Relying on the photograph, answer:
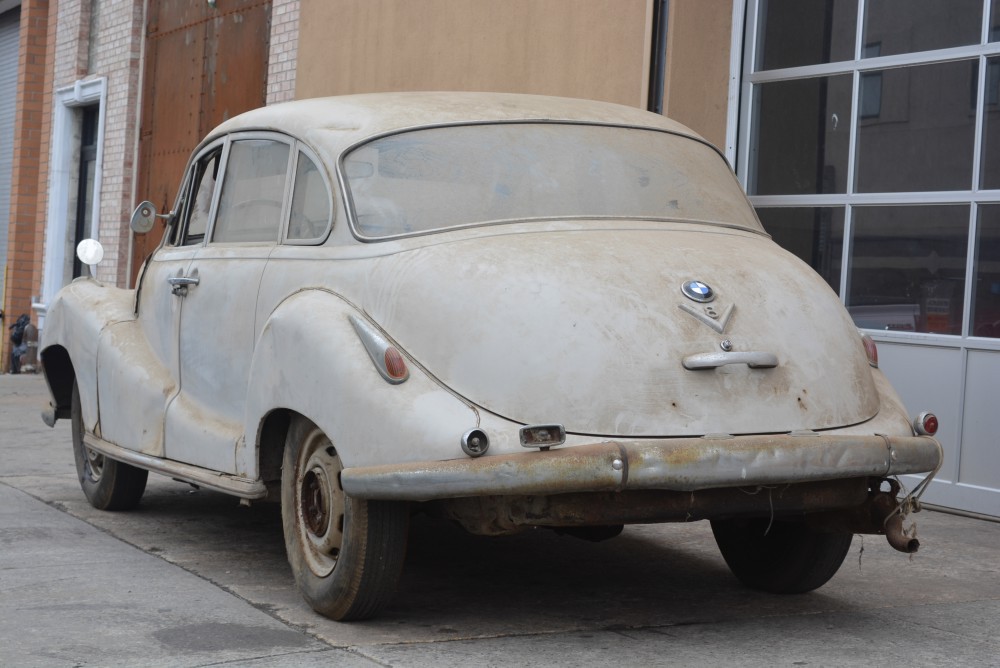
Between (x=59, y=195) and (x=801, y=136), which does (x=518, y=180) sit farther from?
(x=59, y=195)

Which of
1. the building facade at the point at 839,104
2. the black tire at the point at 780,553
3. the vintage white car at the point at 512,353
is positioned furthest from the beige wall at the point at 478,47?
the black tire at the point at 780,553

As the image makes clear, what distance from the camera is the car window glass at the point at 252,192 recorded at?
5648 mm

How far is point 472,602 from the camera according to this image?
513 centimetres

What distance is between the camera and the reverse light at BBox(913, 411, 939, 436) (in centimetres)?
475

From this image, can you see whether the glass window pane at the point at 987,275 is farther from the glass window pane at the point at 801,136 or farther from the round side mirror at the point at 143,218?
the round side mirror at the point at 143,218

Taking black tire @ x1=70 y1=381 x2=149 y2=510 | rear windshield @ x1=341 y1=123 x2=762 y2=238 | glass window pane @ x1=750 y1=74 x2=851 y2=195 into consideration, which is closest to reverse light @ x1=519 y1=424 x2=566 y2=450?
rear windshield @ x1=341 y1=123 x2=762 y2=238

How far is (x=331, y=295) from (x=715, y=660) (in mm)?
1801

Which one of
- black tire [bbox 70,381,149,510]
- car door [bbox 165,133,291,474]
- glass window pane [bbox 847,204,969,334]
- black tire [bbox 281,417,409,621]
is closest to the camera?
black tire [bbox 281,417,409,621]

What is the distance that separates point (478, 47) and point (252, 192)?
595cm

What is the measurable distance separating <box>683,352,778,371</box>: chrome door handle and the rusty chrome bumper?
0.24 meters

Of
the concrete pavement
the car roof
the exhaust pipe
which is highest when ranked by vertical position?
the car roof

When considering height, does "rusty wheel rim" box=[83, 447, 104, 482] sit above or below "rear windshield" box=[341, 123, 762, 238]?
below

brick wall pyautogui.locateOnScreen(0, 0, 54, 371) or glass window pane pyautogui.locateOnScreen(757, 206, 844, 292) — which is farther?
brick wall pyautogui.locateOnScreen(0, 0, 54, 371)

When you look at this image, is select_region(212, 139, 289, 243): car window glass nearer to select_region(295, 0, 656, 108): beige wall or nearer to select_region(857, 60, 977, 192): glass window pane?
select_region(295, 0, 656, 108): beige wall
